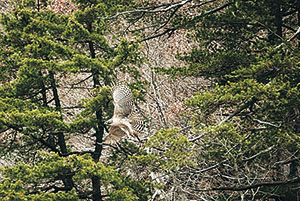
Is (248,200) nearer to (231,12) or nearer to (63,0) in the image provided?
(231,12)

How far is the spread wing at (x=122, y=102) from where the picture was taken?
20.7 ft

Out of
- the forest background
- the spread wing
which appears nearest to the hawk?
the spread wing

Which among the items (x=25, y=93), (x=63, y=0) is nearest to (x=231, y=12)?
(x=25, y=93)

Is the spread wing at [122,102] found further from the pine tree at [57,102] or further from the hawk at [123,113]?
the pine tree at [57,102]

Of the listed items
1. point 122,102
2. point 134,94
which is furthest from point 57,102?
point 122,102

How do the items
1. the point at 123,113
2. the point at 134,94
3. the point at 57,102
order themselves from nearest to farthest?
the point at 123,113, the point at 134,94, the point at 57,102

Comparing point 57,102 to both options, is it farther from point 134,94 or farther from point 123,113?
point 123,113

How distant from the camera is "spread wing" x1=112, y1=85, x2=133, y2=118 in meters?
6.32

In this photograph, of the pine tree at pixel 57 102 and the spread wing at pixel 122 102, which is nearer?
the spread wing at pixel 122 102

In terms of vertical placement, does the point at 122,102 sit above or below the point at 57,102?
above

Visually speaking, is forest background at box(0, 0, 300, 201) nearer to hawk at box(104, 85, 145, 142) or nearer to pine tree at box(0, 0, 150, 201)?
pine tree at box(0, 0, 150, 201)

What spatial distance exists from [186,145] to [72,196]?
1.68 m

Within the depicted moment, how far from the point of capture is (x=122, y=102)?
6.36 meters

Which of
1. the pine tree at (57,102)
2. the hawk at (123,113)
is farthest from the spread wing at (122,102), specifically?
the pine tree at (57,102)
